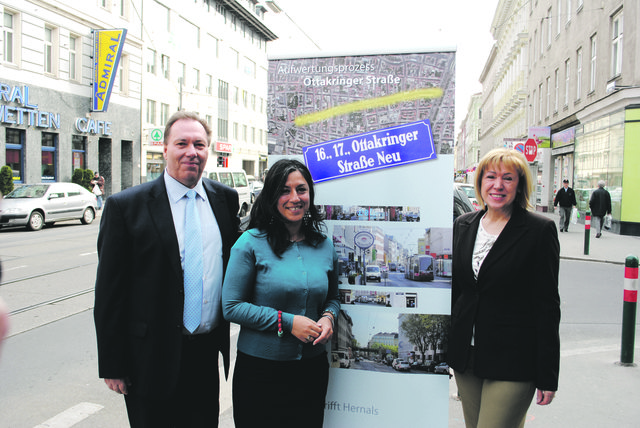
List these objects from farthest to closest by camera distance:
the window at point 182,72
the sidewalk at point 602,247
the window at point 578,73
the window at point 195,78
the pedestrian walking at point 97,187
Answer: the window at point 195,78
the window at point 182,72
the pedestrian walking at point 97,187
the window at point 578,73
the sidewalk at point 602,247

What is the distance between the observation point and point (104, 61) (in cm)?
2489

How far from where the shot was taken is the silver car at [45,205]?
15.6 metres

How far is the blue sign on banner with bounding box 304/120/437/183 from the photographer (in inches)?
105

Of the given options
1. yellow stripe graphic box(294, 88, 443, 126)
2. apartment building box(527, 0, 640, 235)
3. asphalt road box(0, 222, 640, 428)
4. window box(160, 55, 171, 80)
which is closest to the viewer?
yellow stripe graphic box(294, 88, 443, 126)

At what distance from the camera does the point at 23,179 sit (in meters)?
21.5

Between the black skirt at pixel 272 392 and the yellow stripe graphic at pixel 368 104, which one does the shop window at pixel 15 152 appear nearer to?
the yellow stripe graphic at pixel 368 104

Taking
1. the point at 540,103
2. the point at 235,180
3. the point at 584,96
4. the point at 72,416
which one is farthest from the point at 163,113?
the point at 72,416

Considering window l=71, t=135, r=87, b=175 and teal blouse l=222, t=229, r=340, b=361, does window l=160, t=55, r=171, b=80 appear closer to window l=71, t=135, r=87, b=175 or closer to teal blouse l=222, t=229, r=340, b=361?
window l=71, t=135, r=87, b=175

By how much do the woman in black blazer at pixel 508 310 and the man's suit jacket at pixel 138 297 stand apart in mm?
1475

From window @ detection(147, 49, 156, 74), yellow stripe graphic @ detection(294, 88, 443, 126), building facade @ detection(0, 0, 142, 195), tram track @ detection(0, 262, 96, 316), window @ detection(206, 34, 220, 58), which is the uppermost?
window @ detection(206, 34, 220, 58)

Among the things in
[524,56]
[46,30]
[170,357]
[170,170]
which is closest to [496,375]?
[170,357]

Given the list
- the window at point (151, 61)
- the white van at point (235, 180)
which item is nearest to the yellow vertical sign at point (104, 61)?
the window at point (151, 61)

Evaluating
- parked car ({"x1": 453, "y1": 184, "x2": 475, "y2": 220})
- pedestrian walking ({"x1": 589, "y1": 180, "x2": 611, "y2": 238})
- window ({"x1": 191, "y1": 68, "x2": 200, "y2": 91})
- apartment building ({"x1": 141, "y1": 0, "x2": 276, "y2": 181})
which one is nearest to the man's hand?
parked car ({"x1": 453, "y1": 184, "x2": 475, "y2": 220})

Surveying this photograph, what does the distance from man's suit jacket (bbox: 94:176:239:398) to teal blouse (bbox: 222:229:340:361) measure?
32 cm
